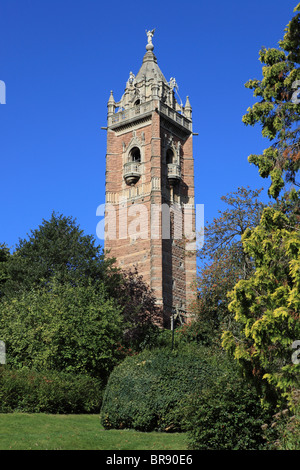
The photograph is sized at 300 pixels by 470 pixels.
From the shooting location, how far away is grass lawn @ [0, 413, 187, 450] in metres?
15.4

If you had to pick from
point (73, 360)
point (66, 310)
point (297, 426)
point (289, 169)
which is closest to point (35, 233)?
point (66, 310)

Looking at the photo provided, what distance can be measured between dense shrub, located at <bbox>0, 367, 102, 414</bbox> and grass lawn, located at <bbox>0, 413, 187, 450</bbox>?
1551mm

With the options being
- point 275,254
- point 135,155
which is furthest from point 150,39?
point 275,254

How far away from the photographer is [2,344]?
27.2m

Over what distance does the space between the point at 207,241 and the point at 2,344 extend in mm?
11551

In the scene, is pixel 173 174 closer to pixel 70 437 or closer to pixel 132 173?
pixel 132 173

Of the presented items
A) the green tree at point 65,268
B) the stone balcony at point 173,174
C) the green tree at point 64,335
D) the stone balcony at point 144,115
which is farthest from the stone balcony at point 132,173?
the green tree at point 64,335

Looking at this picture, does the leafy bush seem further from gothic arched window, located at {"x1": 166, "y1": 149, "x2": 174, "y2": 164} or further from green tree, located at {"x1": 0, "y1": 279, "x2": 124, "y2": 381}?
gothic arched window, located at {"x1": 166, "y1": 149, "x2": 174, "y2": 164}

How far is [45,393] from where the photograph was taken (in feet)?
73.5

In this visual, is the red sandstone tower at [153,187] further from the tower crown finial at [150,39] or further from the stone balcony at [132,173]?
the tower crown finial at [150,39]

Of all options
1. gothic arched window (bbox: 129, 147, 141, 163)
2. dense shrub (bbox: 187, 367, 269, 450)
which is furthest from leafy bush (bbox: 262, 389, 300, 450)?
gothic arched window (bbox: 129, 147, 141, 163)

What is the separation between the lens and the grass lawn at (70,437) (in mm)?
15367

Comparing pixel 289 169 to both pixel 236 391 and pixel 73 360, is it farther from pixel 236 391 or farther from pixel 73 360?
pixel 73 360

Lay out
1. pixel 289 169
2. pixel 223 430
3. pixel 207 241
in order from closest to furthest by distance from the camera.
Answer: pixel 223 430
pixel 289 169
pixel 207 241
